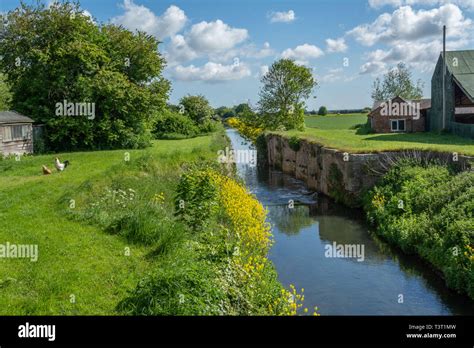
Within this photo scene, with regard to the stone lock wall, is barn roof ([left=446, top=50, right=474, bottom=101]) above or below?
above

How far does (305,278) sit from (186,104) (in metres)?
45.0

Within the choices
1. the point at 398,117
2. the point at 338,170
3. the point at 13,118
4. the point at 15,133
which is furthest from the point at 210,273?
the point at 398,117

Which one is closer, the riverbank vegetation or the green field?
the riverbank vegetation

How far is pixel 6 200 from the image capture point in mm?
14664

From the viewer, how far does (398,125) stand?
43.9 meters

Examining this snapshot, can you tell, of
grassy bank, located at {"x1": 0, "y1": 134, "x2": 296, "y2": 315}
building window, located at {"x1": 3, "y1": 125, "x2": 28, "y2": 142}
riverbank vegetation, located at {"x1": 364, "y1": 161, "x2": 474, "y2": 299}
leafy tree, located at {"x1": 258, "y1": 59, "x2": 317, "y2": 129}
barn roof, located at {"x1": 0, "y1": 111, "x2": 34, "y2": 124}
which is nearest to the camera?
grassy bank, located at {"x1": 0, "y1": 134, "x2": 296, "y2": 315}

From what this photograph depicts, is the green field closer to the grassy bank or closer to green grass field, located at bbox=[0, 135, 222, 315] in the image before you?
the grassy bank

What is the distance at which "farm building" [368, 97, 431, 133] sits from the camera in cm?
4281

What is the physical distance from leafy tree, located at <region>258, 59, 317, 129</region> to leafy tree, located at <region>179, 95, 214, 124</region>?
7.27 m

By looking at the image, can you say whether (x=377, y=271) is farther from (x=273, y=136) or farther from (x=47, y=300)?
(x=273, y=136)

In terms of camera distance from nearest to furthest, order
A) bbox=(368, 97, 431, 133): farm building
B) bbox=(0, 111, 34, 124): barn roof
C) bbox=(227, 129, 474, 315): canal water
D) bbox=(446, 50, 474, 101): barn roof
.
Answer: bbox=(227, 129, 474, 315): canal water < bbox=(0, 111, 34, 124): barn roof < bbox=(446, 50, 474, 101): barn roof < bbox=(368, 97, 431, 133): farm building

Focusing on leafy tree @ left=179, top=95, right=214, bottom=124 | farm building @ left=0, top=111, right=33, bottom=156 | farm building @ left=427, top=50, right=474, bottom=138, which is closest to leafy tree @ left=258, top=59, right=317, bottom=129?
leafy tree @ left=179, top=95, right=214, bottom=124

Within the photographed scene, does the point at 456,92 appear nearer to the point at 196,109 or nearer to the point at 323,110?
the point at 196,109

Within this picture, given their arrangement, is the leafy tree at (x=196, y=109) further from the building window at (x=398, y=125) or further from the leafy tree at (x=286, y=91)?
the building window at (x=398, y=125)
